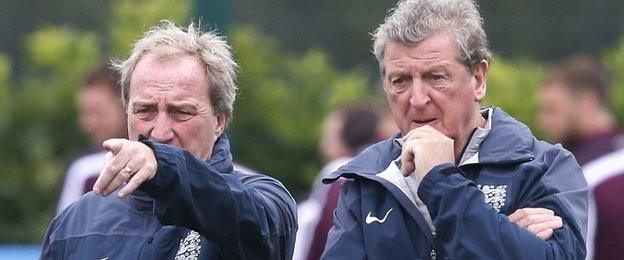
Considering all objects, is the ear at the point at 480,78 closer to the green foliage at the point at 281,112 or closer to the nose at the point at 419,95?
the nose at the point at 419,95

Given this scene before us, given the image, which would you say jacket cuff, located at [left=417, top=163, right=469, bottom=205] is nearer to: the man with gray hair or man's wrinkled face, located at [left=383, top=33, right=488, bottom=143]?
the man with gray hair

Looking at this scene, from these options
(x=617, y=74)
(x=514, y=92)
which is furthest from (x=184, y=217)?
(x=617, y=74)

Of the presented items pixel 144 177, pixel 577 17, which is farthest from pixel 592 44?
pixel 144 177

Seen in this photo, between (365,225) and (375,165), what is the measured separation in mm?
198

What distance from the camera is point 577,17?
12289mm

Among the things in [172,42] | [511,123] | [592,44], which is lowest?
[592,44]

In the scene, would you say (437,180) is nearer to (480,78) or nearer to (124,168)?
(480,78)

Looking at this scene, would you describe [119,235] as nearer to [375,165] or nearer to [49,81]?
[375,165]

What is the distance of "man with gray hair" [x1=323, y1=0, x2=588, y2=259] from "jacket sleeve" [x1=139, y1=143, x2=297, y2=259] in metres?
0.17

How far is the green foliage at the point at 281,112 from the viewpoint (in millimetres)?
11148

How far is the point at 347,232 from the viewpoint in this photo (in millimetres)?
4152

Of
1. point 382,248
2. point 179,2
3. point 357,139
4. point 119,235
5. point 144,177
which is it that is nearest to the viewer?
point 144,177

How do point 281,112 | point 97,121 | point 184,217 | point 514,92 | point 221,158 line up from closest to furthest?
point 184,217 → point 221,158 → point 97,121 → point 514,92 → point 281,112

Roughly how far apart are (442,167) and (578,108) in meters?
3.73
